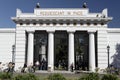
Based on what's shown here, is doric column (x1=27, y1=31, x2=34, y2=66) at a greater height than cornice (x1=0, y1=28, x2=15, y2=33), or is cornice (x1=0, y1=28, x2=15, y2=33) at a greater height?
cornice (x1=0, y1=28, x2=15, y2=33)

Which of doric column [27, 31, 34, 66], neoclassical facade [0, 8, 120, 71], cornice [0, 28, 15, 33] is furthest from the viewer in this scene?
cornice [0, 28, 15, 33]

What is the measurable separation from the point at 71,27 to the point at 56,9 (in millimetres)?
3993

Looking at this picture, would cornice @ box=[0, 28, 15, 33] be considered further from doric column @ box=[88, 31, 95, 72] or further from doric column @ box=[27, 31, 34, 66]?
doric column @ box=[88, 31, 95, 72]

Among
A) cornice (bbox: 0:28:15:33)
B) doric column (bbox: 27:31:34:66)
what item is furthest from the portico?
cornice (bbox: 0:28:15:33)

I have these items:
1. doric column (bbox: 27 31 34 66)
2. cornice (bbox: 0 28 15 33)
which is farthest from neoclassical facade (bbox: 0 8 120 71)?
cornice (bbox: 0 28 15 33)

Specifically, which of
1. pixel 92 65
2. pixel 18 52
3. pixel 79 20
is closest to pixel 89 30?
pixel 79 20

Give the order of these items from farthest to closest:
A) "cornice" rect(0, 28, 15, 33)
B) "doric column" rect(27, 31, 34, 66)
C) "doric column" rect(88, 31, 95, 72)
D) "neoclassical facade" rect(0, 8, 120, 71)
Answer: "cornice" rect(0, 28, 15, 33) → "doric column" rect(27, 31, 34, 66) → "neoclassical facade" rect(0, 8, 120, 71) → "doric column" rect(88, 31, 95, 72)

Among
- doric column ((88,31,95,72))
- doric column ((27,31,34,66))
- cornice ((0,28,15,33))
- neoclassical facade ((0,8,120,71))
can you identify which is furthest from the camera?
cornice ((0,28,15,33))

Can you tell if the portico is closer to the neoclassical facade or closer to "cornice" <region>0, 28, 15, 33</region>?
the neoclassical facade

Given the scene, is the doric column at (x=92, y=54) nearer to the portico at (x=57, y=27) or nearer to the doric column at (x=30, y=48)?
the portico at (x=57, y=27)

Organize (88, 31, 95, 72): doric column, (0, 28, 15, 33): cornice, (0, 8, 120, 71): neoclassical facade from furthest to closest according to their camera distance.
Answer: (0, 28, 15, 33): cornice → (0, 8, 120, 71): neoclassical facade → (88, 31, 95, 72): doric column

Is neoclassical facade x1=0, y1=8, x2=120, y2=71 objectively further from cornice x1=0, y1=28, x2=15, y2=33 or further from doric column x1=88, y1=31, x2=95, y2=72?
cornice x1=0, y1=28, x2=15, y2=33

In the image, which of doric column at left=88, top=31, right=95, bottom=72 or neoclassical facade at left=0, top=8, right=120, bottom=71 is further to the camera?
neoclassical facade at left=0, top=8, right=120, bottom=71

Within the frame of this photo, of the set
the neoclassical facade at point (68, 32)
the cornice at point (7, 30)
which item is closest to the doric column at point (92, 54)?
the neoclassical facade at point (68, 32)
